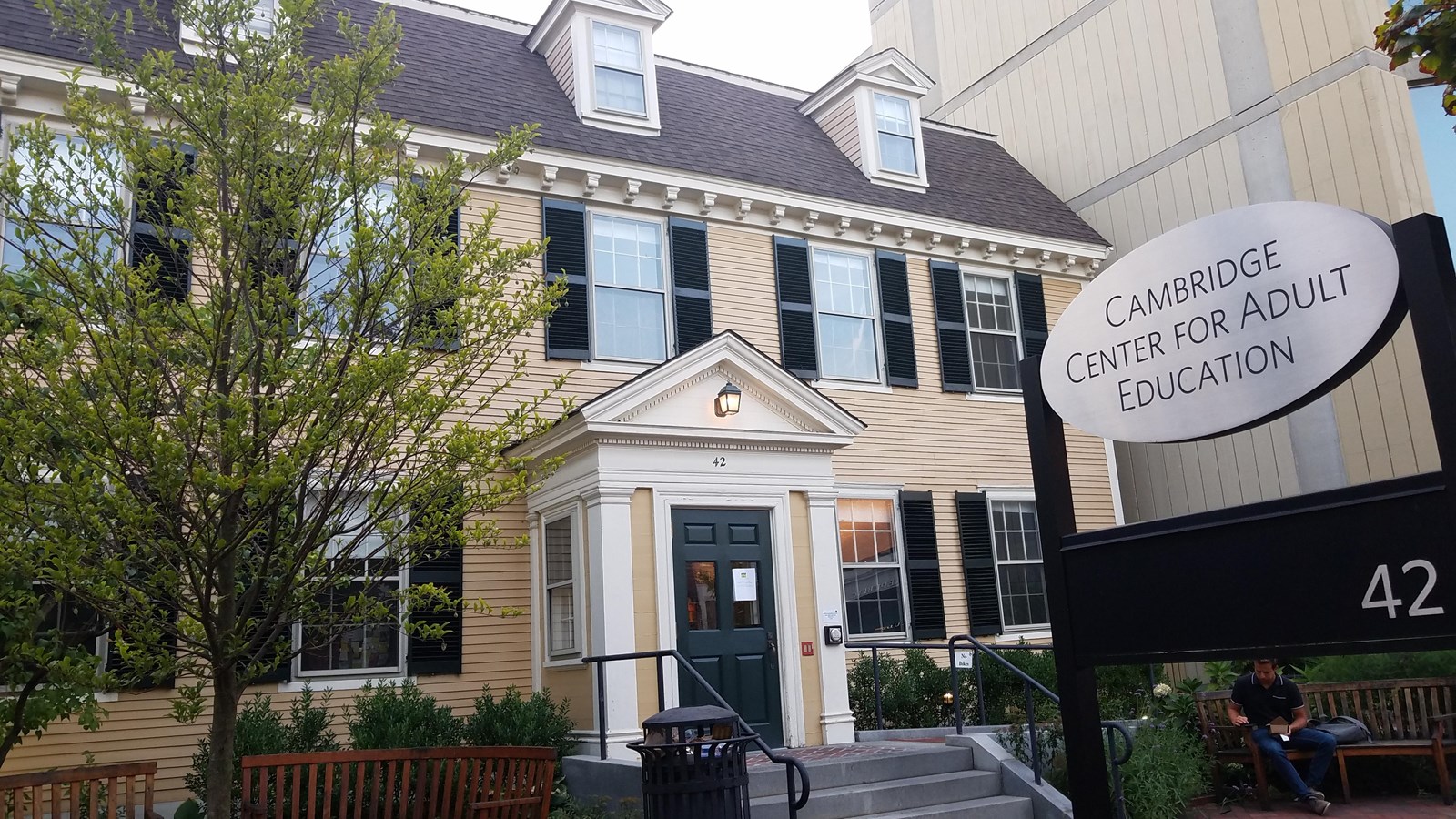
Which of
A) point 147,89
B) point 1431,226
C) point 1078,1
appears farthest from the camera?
point 1078,1

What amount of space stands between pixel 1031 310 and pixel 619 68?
608 cm

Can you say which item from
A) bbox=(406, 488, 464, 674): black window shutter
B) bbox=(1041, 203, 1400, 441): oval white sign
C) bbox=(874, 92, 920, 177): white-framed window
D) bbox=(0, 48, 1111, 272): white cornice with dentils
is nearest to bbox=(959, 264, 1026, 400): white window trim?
bbox=(0, 48, 1111, 272): white cornice with dentils

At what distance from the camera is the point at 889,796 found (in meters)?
8.10

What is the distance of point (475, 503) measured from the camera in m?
5.63

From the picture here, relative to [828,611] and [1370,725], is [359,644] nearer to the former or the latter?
[828,611]

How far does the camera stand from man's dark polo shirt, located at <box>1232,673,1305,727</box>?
8.45 metres

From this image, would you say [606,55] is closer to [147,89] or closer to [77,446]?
[147,89]

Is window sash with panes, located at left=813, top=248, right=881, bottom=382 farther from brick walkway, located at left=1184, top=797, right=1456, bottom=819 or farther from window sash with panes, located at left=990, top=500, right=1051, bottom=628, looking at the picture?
brick walkway, located at left=1184, top=797, right=1456, bottom=819

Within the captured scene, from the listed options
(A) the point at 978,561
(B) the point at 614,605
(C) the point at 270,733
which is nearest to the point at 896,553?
(A) the point at 978,561

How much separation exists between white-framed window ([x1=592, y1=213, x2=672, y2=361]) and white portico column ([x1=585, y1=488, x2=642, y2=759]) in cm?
240

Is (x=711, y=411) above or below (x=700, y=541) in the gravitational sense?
above

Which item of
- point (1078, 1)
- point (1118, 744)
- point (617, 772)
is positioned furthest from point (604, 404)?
point (1078, 1)

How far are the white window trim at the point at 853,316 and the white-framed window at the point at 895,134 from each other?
5.74 ft

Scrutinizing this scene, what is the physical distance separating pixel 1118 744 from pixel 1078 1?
12516 mm
